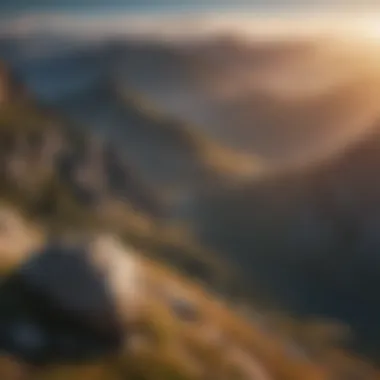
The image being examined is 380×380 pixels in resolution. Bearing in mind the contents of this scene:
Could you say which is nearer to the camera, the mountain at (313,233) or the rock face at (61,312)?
the rock face at (61,312)

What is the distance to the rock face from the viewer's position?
4.68 m

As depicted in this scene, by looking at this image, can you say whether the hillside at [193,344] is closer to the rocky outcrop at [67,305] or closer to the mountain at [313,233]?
the rocky outcrop at [67,305]

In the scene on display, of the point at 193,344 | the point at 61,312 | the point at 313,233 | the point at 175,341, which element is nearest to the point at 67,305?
the point at 61,312

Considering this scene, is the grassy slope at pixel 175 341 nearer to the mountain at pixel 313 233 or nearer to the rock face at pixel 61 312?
the rock face at pixel 61 312

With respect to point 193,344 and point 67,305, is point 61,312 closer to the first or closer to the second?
point 67,305

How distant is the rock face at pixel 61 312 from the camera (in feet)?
15.4

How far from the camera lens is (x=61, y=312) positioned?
15.7ft

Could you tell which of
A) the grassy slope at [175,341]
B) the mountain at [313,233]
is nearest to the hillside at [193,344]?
the grassy slope at [175,341]

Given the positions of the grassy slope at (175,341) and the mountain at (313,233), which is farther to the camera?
the mountain at (313,233)

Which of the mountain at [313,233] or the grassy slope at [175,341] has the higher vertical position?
the mountain at [313,233]

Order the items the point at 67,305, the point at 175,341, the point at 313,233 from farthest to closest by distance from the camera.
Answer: the point at 313,233
the point at 175,341
the point at 67,305

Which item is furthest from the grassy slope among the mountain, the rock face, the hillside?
the mountain

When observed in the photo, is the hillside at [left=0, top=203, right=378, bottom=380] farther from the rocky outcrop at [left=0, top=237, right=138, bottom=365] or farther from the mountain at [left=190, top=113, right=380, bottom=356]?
the mountain at [left=190, top=113, right=380, bottom=356]

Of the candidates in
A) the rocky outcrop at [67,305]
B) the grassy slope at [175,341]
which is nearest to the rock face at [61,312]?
the rocky outcrop at [67,305]
